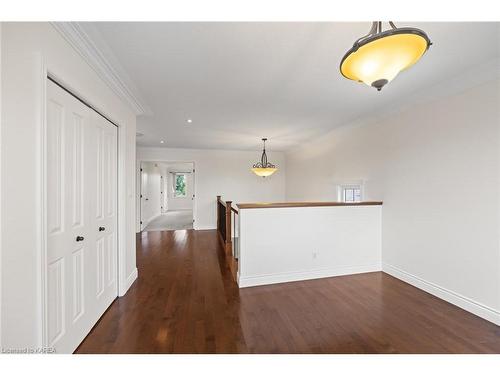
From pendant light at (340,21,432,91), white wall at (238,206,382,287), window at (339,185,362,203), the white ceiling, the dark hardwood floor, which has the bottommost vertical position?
the dark hardwood floor

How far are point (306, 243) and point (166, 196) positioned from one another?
979 centimetres

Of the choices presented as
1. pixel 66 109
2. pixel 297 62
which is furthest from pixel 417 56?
pixel 66 109

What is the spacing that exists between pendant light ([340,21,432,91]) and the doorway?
603 cm

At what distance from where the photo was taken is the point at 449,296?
7.82 feet

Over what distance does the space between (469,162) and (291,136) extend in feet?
10.7

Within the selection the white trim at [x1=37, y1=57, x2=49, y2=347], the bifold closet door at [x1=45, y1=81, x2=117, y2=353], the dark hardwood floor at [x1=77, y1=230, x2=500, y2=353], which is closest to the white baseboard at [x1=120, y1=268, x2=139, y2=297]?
the dark hardwood floor at [x1=77, y1=230, x2=500, y2=353]

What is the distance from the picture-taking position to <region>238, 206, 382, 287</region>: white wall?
2832 mm

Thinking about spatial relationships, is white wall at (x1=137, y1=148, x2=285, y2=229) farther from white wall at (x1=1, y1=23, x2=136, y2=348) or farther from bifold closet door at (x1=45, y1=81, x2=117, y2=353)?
white wall at (x1=1, y1=23, x2=136, y2=348)

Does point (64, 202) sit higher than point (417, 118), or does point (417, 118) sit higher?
point (417, 118)

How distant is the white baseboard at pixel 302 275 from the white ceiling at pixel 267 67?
247 centimetres

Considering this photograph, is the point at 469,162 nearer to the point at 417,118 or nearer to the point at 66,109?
the point at 417,118

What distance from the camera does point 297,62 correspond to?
1963 mm

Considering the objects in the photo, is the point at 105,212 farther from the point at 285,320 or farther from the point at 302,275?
the point at 302,275

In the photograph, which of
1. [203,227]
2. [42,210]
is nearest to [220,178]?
[203,227]
